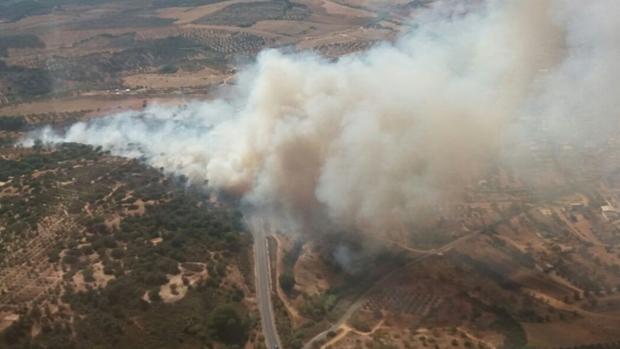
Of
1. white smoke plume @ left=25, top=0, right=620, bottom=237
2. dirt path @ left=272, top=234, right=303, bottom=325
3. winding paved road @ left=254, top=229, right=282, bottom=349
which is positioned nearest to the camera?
winding paved road @ left=254, top=229, right=282, bottom=349

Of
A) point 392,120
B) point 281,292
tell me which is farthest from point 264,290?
point 392,120

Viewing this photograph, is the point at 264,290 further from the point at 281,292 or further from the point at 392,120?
the point at 392,120

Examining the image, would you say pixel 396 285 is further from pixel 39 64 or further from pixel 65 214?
pixel 39 64

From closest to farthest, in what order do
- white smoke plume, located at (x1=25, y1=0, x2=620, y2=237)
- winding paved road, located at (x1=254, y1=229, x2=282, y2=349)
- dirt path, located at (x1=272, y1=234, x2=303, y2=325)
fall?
winding paved road, located at (x1=254, y1=229, x2=282, y2=349), dirt path, located at (x1=272, y1=234, x2=303, y2=325), white smoke plume, located at (x1=25, y1=0, x2=620, y2=237)

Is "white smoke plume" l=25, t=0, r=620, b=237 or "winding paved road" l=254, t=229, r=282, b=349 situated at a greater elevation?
"white smoke plume" l=25, t=0, r=620, b=237

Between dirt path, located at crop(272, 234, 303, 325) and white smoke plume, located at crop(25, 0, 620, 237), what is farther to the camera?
white smoke plume, located at crop(25, 0, 620, 237)

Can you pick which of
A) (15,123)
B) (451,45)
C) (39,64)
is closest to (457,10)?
(451,45)

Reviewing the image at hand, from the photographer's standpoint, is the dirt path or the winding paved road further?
the dirt path

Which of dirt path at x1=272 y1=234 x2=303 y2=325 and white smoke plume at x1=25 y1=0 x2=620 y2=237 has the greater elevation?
white smoke plume at x1=25 y1=0 x2=620 y2=237
